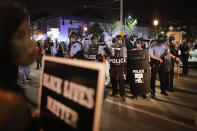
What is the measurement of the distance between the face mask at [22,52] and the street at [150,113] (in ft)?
11.4

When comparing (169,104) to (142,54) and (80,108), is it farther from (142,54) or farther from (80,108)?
(80,108)

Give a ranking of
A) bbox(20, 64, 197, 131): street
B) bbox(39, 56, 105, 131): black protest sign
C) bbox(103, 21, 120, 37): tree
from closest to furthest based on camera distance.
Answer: bbox(39, 56, 105, 131): black protest sign
bbox(20, 64, 197, 131): street
bbox(103, 21, 120, 37): tree

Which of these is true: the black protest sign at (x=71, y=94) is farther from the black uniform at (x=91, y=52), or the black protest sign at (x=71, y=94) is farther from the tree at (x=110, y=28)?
the tree at (x=110, y=28)

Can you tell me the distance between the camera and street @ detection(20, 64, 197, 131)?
479 centimetres

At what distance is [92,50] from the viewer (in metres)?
7.34

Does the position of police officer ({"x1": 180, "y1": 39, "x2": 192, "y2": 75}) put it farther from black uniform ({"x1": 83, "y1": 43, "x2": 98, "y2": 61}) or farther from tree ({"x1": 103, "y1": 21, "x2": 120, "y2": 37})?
tree ({"x1": 103, "y1": 21, "x2": 120, "y2": 37})

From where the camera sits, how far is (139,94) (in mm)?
7051

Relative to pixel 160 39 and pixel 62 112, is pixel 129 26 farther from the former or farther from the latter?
pixel 62 112

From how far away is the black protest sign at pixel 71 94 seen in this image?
1604mm

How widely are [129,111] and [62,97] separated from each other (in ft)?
14.0

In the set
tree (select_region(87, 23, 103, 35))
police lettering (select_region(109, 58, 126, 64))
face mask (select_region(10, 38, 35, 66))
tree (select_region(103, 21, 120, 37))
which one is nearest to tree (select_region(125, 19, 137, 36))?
tree (select_region(103, 21, 120, 37))

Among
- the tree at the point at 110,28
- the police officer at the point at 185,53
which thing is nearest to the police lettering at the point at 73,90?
the police officer at the point at 185,53

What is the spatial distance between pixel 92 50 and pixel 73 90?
18.4ft

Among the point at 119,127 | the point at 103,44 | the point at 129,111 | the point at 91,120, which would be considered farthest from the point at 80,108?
→ the point at 103,44
